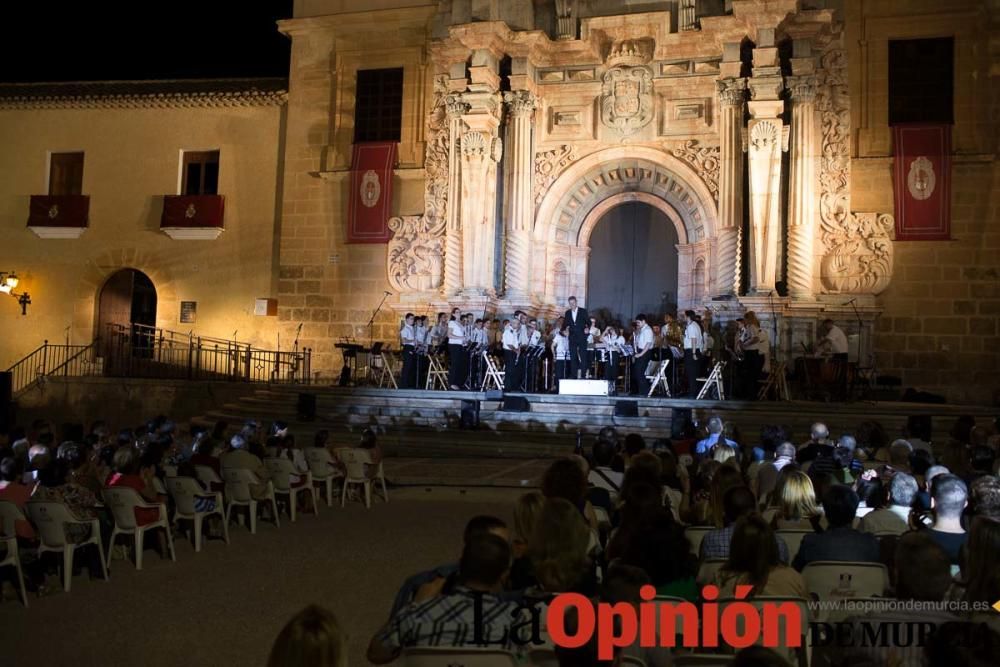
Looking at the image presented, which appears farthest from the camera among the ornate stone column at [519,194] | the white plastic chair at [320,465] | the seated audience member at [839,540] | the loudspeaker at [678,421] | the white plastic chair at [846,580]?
the ornate stone column at [519,194]

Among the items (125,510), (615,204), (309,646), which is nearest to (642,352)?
(615,204)

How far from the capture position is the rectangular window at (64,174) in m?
24.1

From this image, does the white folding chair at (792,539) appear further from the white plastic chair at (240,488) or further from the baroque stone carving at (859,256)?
the baroque stone carving at (859,256)

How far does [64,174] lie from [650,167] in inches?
593

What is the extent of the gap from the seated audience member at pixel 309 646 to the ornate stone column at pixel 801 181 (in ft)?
53.5

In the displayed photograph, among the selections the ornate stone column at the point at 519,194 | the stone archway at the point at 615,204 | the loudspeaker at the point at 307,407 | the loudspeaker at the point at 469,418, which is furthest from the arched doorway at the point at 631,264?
the loudspeaker at the point at 307,407

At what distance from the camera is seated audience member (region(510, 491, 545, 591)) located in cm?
409

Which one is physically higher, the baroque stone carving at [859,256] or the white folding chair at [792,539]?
the baroque stone carving at [859,256]

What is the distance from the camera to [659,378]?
16.4 metres

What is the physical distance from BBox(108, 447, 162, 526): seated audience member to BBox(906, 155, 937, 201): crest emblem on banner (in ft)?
50.4

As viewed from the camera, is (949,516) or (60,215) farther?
(60,215)

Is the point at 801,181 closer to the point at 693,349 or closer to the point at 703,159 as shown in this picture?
the point at 703,159

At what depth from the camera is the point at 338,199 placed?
21547mm

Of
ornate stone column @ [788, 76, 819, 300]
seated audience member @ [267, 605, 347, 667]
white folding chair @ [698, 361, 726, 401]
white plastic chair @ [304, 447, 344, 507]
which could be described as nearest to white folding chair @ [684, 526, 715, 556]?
seated audience member @ [267, 605, 347, 667]
